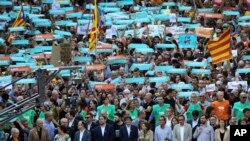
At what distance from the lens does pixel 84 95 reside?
1484 inches

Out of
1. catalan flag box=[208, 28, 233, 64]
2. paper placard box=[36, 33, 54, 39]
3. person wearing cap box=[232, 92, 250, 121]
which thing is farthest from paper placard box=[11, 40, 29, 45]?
person wearing cap box=[232, 92, 250, 121]

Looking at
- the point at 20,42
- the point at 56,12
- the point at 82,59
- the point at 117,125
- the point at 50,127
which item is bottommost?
the point at 56,12

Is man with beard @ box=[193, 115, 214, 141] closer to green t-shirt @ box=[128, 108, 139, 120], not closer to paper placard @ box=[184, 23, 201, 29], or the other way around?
green t-shirt @ box=[128, 108, 139, 120]

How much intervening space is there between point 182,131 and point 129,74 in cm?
581

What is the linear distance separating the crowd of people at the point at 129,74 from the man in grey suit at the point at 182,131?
0.07 feet

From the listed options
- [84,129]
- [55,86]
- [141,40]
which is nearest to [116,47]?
[141,40]

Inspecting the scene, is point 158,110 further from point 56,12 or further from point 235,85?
point 56,12

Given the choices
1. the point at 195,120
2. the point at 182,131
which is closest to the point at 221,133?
the point at 182,131

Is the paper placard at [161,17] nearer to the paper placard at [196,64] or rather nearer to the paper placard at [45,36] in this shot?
the paper placard at [45,36]

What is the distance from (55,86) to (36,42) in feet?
22.7

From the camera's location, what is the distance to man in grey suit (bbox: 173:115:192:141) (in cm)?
3475

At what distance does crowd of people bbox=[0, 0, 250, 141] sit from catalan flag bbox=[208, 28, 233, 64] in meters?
0.35

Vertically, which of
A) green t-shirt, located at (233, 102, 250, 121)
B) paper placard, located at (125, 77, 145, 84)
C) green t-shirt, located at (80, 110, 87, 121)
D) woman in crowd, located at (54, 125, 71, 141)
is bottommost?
paper placard, located at (125, 77, 145, 84)

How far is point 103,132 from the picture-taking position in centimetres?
3506
